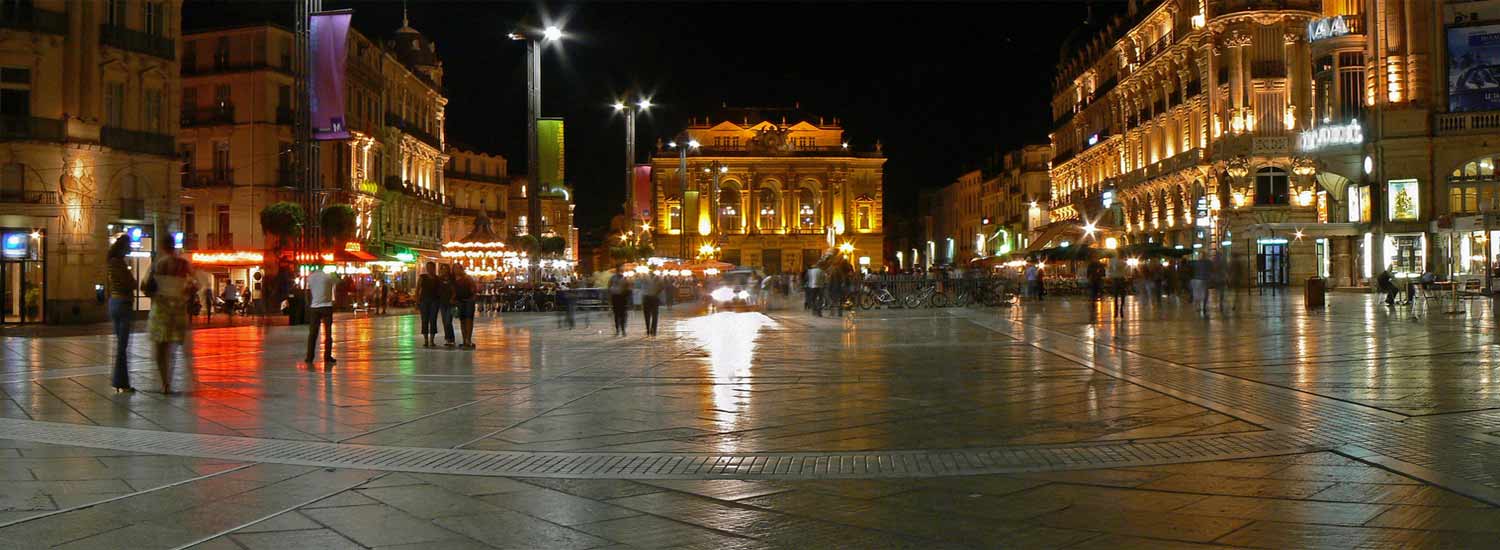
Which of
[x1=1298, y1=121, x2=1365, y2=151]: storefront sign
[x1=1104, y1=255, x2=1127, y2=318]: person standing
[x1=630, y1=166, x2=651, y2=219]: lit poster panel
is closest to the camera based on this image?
[x1=1104, y1=255, x2=1127, y2=318]: person standing

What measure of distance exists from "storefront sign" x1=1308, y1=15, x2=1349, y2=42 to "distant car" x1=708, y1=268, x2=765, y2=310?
2512 cm

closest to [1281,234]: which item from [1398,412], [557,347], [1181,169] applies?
[1181,169]

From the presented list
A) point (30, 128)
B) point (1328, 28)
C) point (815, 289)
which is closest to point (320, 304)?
point (815, 289)

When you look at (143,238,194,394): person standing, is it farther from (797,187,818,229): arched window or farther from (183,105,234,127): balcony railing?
(797,187,818,229): arched window

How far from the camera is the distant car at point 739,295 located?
41.8 meters

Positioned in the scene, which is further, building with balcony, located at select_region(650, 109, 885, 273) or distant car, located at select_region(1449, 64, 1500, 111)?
building with balcony, located at select_region(650, 109, 885, 273)

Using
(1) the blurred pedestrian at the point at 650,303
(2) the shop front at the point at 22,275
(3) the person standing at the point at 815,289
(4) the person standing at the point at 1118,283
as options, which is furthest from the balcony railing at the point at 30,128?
(4) the person standing at the point at 1118,283

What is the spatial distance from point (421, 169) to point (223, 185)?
1838 centimetres

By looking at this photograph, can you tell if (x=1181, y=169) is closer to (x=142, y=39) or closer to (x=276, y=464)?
(x=142, y=39)

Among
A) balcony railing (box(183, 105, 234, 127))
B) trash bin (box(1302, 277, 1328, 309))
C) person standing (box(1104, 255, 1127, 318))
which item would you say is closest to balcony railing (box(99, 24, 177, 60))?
balcony railing (box(183, 105, 234, 127))

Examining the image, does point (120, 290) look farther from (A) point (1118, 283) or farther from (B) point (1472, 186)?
(B) point (1472, 186)

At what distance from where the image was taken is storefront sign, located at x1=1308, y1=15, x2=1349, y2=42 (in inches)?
1737

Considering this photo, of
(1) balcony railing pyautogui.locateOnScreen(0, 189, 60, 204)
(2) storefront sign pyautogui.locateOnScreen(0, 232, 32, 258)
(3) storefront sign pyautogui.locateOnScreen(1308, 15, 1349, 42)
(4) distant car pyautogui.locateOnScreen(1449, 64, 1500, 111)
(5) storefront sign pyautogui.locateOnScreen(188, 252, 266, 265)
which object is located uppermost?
(3) storefront sign pyautogui.locateOnScreen(1308, 15, 1349, 42)

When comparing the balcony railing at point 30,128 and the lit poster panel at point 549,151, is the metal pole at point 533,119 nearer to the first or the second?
the lit poster panel at point 549,151
